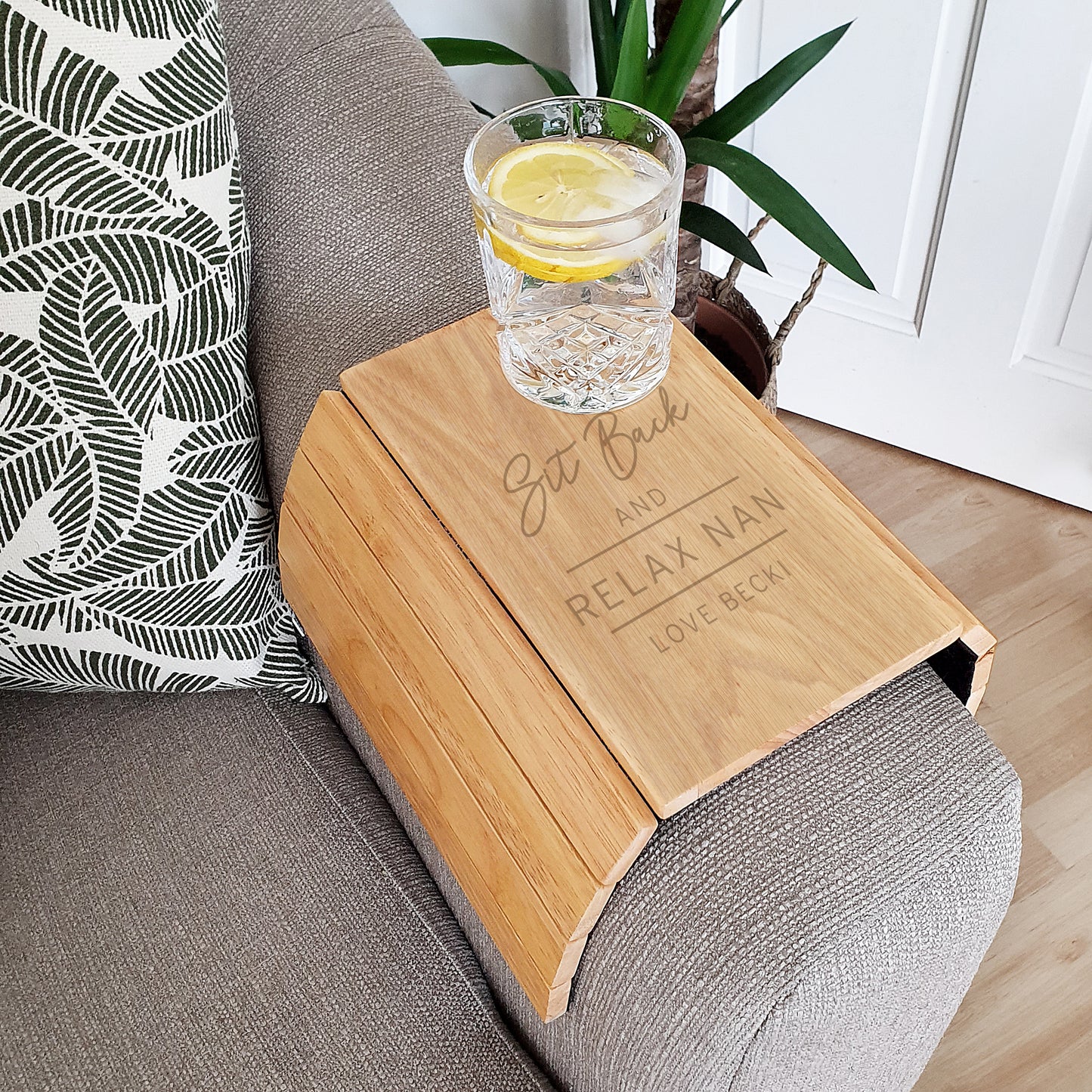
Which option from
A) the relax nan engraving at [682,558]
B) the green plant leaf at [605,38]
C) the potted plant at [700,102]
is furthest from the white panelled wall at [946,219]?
the relax nan engraving at [682,558]

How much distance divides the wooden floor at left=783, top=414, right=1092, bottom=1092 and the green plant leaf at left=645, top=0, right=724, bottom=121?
783 mm

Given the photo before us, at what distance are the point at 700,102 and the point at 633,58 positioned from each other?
18cm

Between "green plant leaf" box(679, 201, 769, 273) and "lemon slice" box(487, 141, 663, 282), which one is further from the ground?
"lemon slice" box(487, 141, 663, 282)

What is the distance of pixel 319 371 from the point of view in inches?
32.8

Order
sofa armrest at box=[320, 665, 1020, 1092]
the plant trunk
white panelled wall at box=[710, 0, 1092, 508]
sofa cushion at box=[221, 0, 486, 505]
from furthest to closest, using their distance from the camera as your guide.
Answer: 1. white panelled wall at box=[710, 0, 1092, 508]
2. the plant trunk
3. sofa cushion at box=[221, 0, 486, 505]
4. sofa armrest at box=[320, 665, 1020, 1092]

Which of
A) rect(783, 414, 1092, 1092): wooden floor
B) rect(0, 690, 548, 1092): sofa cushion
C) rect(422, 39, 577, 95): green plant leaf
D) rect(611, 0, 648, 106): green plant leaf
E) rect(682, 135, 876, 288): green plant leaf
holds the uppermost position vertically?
rect(611, 0, 648, 106): green plant leaf

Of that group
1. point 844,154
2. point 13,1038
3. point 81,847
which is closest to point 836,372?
point 844,154

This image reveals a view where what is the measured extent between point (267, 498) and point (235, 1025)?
1.35 feet

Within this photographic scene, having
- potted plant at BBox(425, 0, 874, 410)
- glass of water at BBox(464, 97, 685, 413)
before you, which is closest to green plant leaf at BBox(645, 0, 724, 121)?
potted plant at BBox(425, 0, 874, 410)

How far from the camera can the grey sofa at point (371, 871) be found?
557 millimetres

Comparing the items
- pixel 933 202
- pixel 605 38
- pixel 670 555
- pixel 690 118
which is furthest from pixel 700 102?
pixel 670 555

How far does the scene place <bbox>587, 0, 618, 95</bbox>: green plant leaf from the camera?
1189 mm

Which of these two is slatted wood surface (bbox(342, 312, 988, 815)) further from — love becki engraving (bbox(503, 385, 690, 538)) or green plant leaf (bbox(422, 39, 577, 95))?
green plant leaf (bbox(422, 39, 577, 95))

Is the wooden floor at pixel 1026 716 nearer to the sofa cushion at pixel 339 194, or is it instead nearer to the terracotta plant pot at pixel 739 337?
the terracotta plant pot at pixel 739 337
